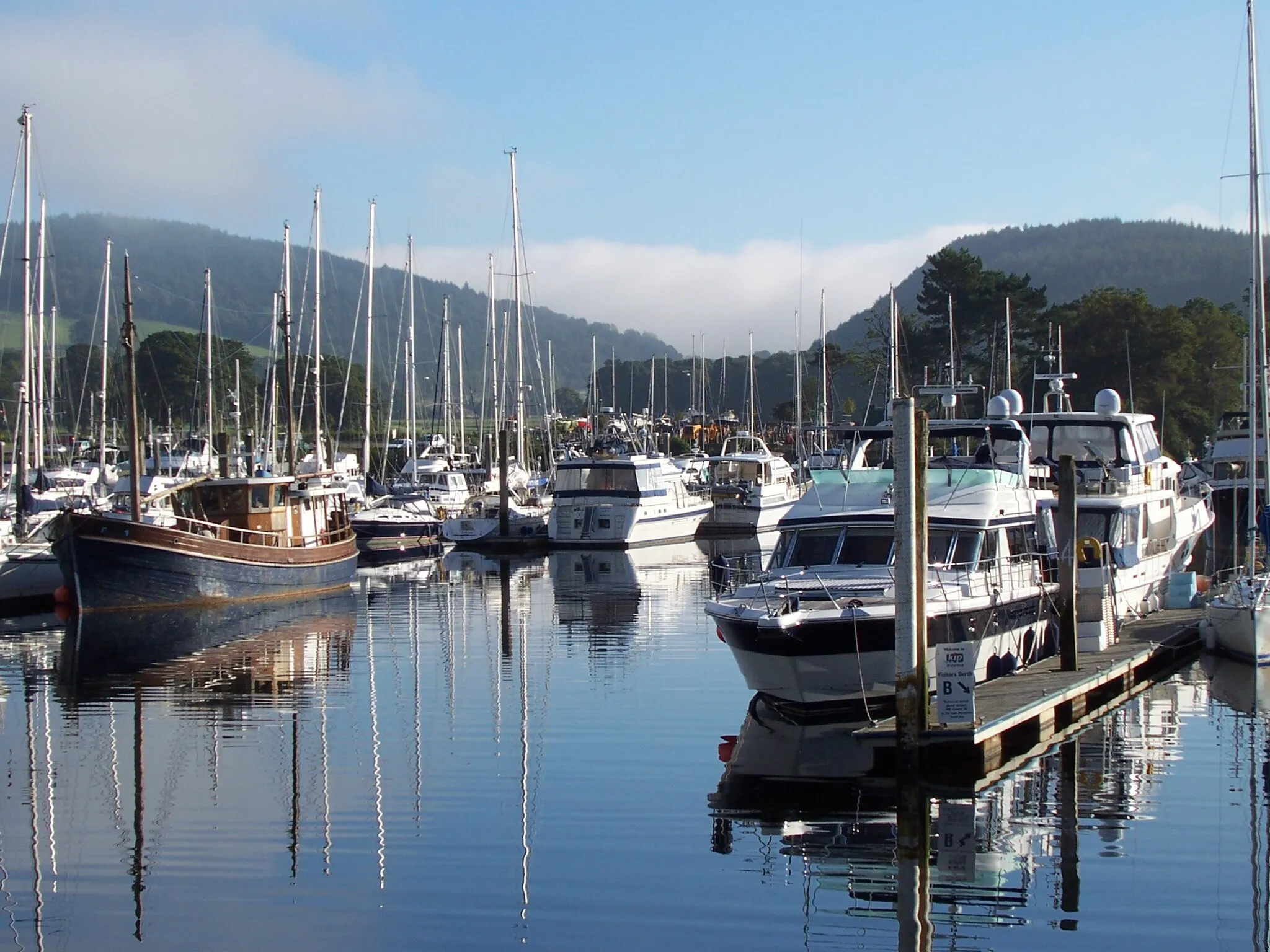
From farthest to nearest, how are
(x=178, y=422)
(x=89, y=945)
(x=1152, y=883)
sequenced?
(x=178, y=422), (x=1152, y=883), (x=89, y=945)

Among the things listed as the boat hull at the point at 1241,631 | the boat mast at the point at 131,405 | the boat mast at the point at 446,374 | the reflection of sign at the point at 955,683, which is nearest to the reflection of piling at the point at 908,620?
the reflection of sign at the point at 955,683

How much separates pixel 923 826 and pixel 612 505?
4350 centimetres

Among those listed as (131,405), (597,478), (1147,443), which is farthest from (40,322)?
(1147,443)

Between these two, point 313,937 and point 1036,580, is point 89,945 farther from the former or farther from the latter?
point 1036,580

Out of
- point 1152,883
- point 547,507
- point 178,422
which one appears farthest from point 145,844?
point 178,422

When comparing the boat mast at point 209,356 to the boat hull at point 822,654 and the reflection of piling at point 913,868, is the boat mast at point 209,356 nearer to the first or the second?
the boat hull at point 822,654

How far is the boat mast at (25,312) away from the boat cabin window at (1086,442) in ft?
100

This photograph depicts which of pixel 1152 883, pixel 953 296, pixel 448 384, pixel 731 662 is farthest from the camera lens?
pixel 953 296

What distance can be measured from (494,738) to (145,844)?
663cm

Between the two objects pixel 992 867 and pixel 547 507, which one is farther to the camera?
pixel 547 507

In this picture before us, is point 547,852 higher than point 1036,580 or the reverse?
the reverse

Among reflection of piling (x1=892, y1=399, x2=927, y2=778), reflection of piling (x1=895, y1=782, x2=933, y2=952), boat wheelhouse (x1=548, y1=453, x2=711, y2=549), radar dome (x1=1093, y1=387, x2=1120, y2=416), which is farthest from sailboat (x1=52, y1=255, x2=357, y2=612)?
reflection of piling (x1=895, y1=782, x2=933, y2=952)

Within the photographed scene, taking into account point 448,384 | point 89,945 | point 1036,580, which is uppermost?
point 448,384

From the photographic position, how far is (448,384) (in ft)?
266
